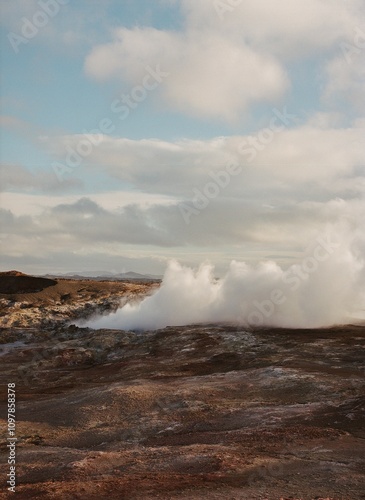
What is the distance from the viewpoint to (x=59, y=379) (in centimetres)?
2777

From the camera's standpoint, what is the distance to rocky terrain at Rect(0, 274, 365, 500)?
10.1m

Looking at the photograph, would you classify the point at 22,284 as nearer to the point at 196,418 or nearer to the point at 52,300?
the point at 52,300

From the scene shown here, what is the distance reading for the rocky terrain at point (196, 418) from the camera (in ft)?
33.3

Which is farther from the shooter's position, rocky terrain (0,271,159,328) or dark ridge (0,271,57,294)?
dark ridge (0,271,57,294)

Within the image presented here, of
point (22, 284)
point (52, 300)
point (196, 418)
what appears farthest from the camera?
point (22, 284)

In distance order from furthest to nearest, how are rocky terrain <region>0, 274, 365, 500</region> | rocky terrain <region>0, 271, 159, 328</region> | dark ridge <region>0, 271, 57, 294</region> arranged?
1. dark ridge <region>0, 271, 57, 294</region>
2. rocky terrain <region>0, 271, 159, 328</region>
3. rocky terrain <region>0, 274, 365, 500</region>

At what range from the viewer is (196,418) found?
16.5m

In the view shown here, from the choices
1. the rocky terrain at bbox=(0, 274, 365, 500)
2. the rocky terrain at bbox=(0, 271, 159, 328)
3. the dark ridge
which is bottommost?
the rocky terrain at bbox=(0, 274, 365, 500)

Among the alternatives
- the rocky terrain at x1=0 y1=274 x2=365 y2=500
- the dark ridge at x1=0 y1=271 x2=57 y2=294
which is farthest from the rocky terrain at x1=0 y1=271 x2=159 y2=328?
the rocky terrain at x1=0 y1=274 x2=365 y2=500

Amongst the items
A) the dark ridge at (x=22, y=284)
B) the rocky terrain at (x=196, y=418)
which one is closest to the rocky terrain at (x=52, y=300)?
the dark ridge at (x=22, y=284)

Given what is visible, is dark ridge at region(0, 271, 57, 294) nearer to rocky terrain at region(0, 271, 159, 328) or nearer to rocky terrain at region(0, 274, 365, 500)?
rocky terrain at region(0, 271, 159, 328)

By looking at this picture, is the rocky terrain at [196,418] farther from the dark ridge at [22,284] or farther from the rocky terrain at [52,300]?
the dark ridge at [22,284]

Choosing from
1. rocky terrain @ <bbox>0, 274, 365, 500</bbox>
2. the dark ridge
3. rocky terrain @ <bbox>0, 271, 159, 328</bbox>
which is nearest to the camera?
rocky terrain @ <bbox>0, 274, 365, 500</bbox>

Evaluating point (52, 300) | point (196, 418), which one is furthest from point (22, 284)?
point (196, 418)
